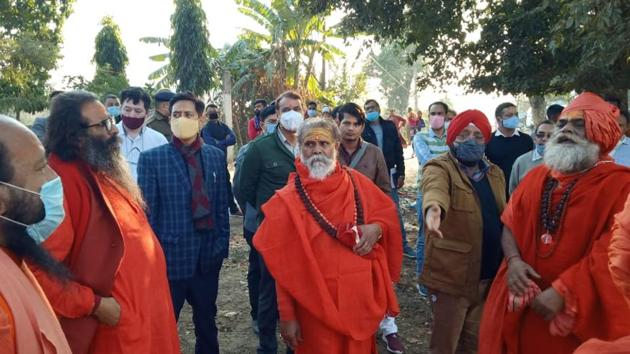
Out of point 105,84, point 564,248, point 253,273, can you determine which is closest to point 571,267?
point 564,248

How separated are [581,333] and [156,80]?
72.6 ft

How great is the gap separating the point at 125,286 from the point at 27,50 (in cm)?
1981

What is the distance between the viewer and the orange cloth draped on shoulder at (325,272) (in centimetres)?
297

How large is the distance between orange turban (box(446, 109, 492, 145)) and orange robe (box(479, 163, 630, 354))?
0.53m

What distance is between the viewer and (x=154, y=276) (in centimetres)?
265

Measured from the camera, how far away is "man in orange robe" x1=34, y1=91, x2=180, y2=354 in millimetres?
2262

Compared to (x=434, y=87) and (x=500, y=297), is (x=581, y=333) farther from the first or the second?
(x=434, y=87)

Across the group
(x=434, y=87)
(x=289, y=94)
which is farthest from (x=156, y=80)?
(x=289, y=94)

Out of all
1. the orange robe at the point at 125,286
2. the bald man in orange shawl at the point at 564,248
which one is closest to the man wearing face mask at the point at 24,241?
the orange robe at the point at 125,286

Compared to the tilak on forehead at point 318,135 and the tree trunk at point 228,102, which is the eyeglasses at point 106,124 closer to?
the tilak on forehead at point 318,135

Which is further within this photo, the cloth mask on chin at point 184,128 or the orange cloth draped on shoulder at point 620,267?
the cloth mask on chin at point 184,128

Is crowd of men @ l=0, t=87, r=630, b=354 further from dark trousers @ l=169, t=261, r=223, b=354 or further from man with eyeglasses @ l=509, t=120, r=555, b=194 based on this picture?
man with eyeglasses @ l=509, t=120, r=555, b=194

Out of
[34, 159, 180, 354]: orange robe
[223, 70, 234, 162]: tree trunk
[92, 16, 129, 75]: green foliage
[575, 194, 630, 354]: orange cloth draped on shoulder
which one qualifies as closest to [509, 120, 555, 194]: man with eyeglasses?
[575, 194, 630, 354]: orange cloth draped on shoulder

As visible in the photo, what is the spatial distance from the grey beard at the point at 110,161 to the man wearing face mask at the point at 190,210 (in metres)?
0.66
